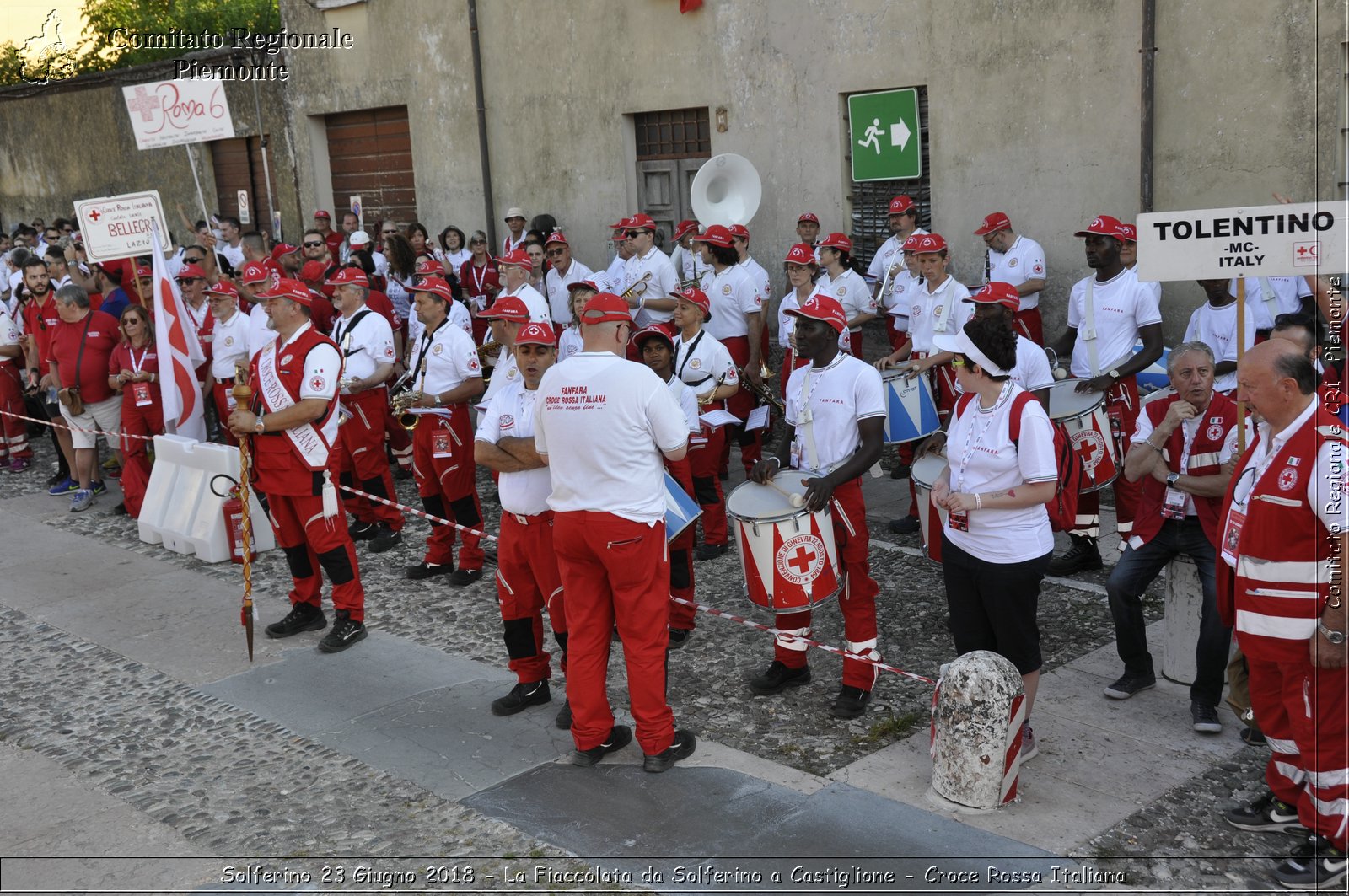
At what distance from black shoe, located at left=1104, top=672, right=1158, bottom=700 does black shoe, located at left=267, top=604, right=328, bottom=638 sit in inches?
193

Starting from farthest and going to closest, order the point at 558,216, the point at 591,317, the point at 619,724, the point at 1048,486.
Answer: the point at 558,216 < the point at 619,724 < the point at 591,317 < the point at 1048,486

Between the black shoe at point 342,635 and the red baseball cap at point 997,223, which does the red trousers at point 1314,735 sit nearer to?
the black shoe at point 342,635

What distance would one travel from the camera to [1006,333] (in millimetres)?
5219

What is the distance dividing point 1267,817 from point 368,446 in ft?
22.6

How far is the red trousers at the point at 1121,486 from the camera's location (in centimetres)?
764

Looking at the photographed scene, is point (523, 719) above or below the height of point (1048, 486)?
below

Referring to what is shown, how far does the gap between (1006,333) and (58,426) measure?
10.4 meters

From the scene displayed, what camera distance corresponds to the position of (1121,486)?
7.67 metres

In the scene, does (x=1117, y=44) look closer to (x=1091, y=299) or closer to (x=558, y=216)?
(x=1091, y=299)

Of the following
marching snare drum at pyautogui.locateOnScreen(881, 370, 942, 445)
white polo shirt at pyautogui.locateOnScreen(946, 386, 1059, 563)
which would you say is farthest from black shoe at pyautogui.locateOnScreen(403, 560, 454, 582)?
white polo shirt at pyautogui.locateOnScreen(946, 386, 1059, 563)

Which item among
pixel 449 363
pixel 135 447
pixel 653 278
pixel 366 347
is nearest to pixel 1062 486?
pixel 449 363

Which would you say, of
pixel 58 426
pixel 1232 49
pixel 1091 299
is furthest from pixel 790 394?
pixel 58 426

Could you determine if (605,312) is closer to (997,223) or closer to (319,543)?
(319,543)

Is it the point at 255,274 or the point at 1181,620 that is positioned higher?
the point at 255,274
